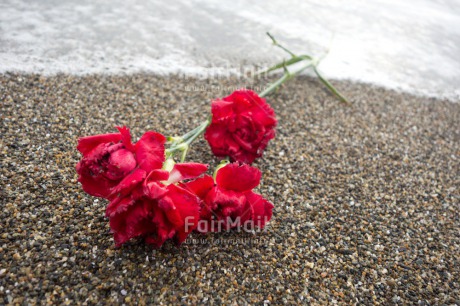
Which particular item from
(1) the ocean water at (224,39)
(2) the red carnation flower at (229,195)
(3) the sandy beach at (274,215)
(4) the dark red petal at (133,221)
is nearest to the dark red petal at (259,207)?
(2) the red carnation flower at (229,195)

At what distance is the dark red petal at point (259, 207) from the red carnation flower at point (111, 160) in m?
0.23

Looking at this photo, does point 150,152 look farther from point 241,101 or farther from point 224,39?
point 224,39

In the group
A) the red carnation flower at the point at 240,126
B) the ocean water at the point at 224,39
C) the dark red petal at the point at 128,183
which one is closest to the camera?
the dark red petal at the point at 128,183

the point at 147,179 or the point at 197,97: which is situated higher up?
the point at 147,179

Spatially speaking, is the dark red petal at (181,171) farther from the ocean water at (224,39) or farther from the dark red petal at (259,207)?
the ocean water at (224,39)

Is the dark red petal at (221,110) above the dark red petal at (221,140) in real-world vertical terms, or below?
above

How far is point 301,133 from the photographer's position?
1.60m

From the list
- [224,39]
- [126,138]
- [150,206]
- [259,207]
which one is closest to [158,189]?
[150,206]

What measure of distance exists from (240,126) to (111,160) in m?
0.43

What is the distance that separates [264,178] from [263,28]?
1.63 meters

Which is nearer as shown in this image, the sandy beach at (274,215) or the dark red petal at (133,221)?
the dark red petal at (133,221)

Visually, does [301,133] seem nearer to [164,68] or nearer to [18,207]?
[164,68]

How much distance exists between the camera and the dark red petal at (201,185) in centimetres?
92

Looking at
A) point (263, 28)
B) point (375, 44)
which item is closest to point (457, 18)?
point (375, 44)
